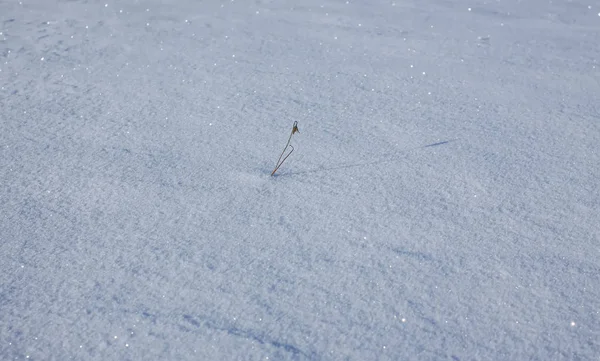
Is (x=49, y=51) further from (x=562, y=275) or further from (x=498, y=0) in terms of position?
(x=498, y=0)

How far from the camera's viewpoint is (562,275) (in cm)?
125

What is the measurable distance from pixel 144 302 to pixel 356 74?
1.57m

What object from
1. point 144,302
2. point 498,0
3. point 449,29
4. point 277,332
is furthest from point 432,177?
point 498,0

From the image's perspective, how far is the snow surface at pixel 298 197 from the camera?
1.11 m

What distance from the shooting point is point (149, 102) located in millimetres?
2062

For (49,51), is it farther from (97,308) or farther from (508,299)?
(508,299)

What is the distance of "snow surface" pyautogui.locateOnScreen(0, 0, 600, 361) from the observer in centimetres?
111

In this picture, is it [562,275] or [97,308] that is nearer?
[97,308]

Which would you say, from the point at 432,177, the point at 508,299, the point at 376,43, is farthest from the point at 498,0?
the point at 508,299

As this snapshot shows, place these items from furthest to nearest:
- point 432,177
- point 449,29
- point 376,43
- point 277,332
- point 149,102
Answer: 1. point 449,29
2. point 376,43
3. point 149,102
4. point 432,177
5. point 277,332

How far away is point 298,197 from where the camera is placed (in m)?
1.52

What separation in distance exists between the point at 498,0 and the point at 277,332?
3037 mm

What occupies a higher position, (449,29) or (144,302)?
(449,29)

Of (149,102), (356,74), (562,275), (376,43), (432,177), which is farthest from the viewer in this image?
(376,43)
